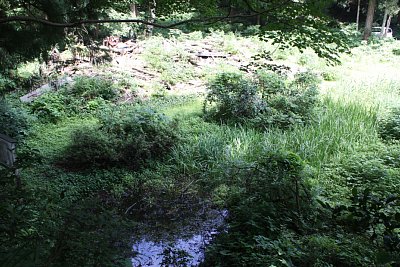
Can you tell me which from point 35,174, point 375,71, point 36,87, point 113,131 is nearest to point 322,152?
point 113,131

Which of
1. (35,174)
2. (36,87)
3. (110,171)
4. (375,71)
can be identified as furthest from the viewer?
(375,71)

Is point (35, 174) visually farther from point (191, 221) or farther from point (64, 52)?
point (64, 52)

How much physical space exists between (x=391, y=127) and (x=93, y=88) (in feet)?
22.4

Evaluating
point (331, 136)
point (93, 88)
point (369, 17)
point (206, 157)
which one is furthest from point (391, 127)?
point (369, 17)

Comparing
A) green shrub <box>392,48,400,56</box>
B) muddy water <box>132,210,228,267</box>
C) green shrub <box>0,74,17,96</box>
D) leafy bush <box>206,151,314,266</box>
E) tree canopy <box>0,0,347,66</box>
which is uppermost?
tree canopy <box>0,0,347,66</box>

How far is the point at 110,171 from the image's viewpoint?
5.27 m

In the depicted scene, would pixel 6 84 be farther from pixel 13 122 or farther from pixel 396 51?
pixel 396 51

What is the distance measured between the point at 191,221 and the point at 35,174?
2.37 meters

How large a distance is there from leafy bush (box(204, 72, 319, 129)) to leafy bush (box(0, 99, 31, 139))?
368cm

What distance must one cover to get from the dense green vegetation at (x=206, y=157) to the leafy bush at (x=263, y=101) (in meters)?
0.03

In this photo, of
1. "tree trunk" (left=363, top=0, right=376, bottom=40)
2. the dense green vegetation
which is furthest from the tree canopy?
"tree trunk" (left=363, top=0, right=376, bottom=40)

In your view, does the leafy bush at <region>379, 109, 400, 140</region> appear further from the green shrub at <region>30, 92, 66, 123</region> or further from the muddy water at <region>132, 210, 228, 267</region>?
the green shrub at <region>30, 92, 66, 123</region>

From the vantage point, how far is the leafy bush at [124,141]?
17.4 ft

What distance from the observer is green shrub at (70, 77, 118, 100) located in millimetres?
8836
